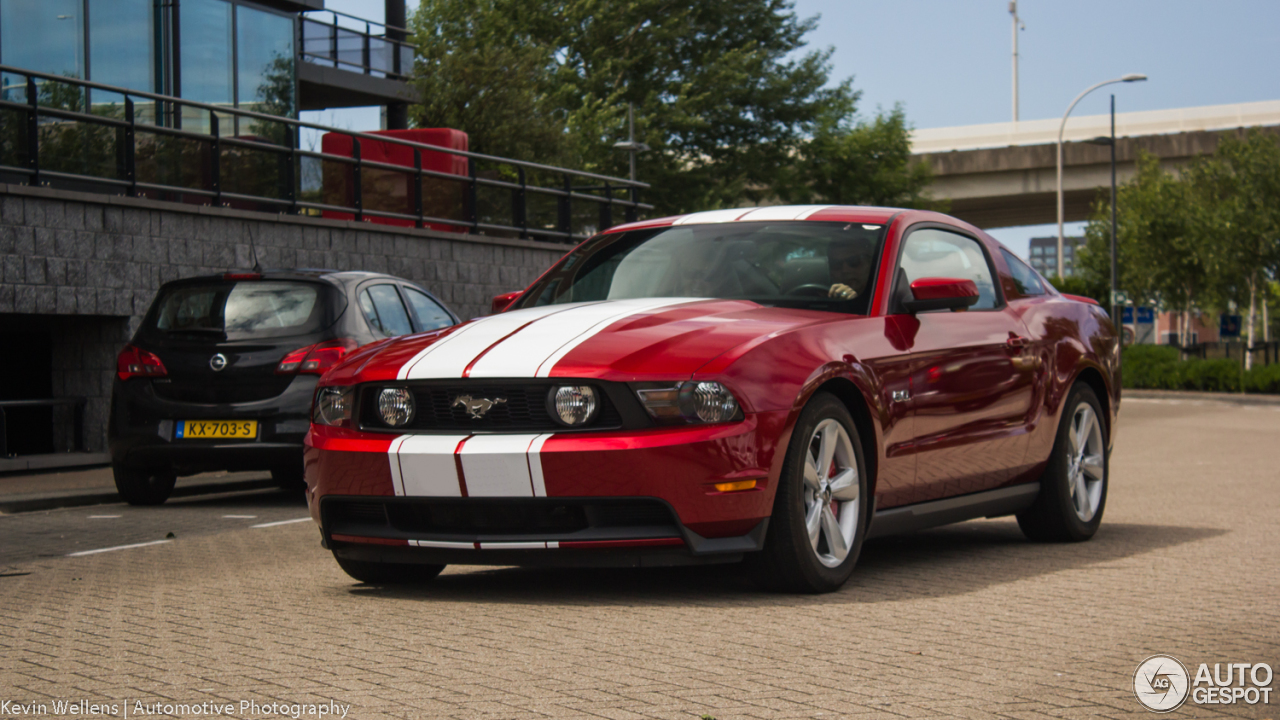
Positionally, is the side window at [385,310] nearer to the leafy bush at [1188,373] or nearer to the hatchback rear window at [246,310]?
the hatchback rear window at [246,310]

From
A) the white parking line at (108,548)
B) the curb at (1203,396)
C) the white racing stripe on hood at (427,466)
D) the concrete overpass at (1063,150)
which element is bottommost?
the curb at (1203,396)

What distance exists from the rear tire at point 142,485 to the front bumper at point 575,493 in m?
6.50

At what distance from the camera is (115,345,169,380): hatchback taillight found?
11.3m

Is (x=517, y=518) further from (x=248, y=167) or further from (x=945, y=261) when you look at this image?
(x=248, y=167)

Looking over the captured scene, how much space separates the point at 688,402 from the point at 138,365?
278 inches

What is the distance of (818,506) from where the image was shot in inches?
232

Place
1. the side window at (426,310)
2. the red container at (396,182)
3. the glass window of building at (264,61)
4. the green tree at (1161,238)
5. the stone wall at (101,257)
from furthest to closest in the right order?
1. the green tree at (1161,238)
2. the glass window of building at (264,61)
3. the red container at (396,182)
4. the stone wall at (101,257)
5. the side window at (426,310)

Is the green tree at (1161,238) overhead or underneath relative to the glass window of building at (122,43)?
underneath

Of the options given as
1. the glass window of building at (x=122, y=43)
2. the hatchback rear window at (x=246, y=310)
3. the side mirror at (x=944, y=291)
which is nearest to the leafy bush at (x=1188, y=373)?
the glass window of building at (x=122, y=43)

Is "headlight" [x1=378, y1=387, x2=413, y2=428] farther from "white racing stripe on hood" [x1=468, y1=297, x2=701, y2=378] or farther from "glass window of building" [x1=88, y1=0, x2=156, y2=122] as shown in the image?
"glass window of building" [x1=88, y1=0, x2=156, y2=122]

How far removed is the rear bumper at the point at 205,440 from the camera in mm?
10945

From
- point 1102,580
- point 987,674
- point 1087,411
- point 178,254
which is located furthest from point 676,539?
point 178,254

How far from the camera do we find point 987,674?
4426 mm

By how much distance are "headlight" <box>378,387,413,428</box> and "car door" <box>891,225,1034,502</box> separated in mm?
2080
